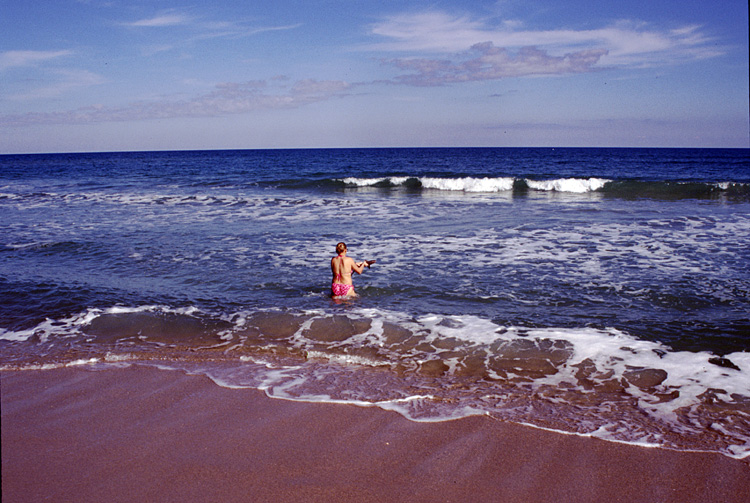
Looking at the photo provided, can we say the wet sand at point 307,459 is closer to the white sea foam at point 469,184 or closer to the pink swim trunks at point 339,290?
the pink swim trunks at point 339,290

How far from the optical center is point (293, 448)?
394 cm

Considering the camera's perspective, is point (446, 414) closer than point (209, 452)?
No

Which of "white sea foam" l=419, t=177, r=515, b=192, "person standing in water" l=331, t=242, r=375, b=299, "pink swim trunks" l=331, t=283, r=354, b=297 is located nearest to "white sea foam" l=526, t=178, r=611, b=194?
"white sea foam" l=419, t=177, r=515, b=192

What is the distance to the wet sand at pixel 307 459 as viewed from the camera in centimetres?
342

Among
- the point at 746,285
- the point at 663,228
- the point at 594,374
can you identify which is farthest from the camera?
the point at 663,228

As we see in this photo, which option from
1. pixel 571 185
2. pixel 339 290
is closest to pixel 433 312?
pixel 339 290

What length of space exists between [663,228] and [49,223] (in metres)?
18.3

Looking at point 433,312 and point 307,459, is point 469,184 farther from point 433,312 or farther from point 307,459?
point 307,459

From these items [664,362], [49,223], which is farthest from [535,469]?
[49,223]

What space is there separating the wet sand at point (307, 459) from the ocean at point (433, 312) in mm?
330

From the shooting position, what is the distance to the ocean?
4.89 m

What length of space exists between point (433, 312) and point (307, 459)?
3915mm

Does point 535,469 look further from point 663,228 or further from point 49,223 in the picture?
point 49,223

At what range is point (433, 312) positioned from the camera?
7414 mm
